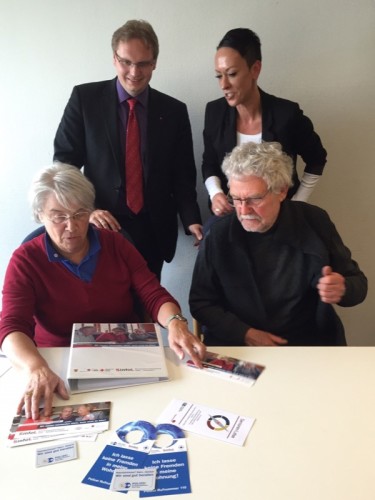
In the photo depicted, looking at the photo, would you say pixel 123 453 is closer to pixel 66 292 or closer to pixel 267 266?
pixel 66 292

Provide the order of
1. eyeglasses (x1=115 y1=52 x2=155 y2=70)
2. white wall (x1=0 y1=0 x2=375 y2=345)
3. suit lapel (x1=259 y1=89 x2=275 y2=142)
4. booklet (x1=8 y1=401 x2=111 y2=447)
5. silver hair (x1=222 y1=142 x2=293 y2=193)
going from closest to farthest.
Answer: booklet (x1=8 y1=401 x2=111 y2=447) → silver hair (x1=222 y1=142 x2=293 y2=193) → eyeglasses (x1=115 y1=52 x2=155 y2=70) → suit lapel (x1=259 y1=89 x2=275 y2=142) → white wall (x1=0 y1=0 x2=375 y2=345)

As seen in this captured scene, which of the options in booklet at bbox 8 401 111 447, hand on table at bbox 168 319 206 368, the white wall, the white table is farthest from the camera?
the white wall

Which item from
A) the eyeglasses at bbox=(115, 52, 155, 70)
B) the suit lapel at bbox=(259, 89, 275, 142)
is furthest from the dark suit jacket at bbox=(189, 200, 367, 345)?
the eyeglasses at bbox=(115, 52, 155, 70)

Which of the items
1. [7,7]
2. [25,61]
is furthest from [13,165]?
[7,7]

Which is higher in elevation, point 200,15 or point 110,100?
point 200,15

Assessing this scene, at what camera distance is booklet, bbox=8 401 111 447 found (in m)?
1.08

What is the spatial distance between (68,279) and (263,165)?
81 centimetres

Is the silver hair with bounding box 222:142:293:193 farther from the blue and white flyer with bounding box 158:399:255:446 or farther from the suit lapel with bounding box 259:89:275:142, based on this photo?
the blue and white flyer with bounding box 158:399:255:446

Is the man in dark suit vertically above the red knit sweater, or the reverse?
the man in dark suit

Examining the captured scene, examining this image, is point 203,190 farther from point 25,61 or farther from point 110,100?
point 25,61

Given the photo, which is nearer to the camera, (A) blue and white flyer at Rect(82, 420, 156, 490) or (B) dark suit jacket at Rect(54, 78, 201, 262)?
(A) blue and white flyer at Rect(82, 420, 156, 490)

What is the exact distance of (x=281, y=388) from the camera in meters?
1.27

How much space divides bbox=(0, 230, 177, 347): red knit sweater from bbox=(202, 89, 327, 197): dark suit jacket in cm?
75

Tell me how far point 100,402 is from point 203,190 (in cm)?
159
